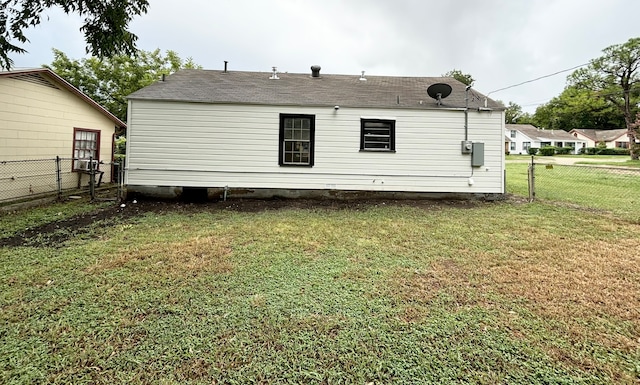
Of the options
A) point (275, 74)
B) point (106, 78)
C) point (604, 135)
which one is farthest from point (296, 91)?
point (604, 135)

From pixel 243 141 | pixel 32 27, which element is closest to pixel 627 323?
pixel 243 141

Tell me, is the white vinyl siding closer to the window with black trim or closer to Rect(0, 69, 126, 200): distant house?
the window with black trim

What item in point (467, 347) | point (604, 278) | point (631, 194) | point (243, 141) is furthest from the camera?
point (631, 194)

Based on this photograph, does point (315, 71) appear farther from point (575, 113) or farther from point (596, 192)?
point (575, 113)

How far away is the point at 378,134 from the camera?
8.66 meters

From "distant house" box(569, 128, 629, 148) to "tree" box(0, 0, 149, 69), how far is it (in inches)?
2635

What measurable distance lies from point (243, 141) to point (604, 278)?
7640 mm

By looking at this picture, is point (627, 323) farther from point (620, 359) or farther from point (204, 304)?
point (204, 304)

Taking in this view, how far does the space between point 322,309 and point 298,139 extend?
6421 mm

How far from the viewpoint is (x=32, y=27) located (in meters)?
6.23

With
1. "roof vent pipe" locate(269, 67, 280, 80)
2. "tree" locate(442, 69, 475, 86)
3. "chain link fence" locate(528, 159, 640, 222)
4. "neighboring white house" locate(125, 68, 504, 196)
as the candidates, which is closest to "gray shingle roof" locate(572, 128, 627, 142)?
"tree" locate(442, 69, 475, 86)

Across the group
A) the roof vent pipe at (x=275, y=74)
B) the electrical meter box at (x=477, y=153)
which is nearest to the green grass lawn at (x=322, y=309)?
the electrical meter box at (x=477, y=153)

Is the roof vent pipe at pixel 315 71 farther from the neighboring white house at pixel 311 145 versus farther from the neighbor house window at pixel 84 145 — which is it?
the neighbor house window at pixel 84 145

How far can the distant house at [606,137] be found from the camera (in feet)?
163
